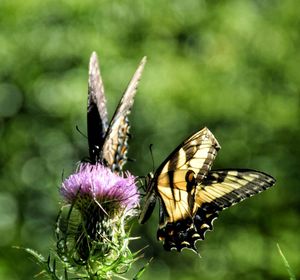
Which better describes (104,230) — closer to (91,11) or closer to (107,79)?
(107,79)

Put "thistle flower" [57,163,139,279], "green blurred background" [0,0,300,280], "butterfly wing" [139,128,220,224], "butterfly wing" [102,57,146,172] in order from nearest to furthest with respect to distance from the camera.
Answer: "thistle flower" [57,163,139,279]
"butterfly wing" [139,128,220,224]
"butterfly wing" [102,57,146,172]
"green blurred background" [0,0,300,280]

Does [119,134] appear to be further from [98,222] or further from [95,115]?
[98,222]

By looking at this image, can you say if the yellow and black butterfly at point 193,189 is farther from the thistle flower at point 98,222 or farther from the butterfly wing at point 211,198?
the thistle flower at point 98,222

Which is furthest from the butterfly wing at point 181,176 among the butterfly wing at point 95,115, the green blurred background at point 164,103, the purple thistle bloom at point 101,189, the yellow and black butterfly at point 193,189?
the green blurred background at point 164,103

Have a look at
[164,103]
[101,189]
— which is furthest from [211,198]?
[164,103]

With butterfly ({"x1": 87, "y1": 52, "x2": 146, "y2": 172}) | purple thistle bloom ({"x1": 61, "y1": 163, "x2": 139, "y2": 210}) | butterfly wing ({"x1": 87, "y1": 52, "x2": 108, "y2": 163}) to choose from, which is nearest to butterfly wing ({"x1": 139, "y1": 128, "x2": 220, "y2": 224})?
purple thistle bloom ({"x1": 61, "y1": 163, "x2": 139, "y2": 210})

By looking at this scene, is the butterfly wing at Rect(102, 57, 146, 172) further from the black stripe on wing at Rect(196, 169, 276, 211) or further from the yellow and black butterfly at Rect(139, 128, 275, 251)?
the black stripe on wing at Rect(196, 169, 276, 211)

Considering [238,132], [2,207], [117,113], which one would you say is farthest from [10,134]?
[117,113]
